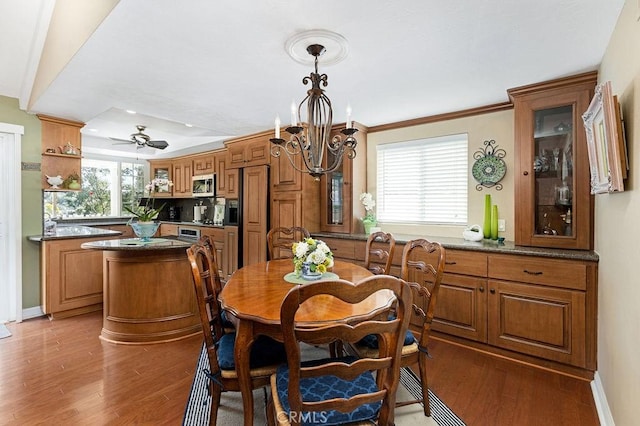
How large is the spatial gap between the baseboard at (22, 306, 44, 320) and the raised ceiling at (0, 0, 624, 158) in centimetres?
222

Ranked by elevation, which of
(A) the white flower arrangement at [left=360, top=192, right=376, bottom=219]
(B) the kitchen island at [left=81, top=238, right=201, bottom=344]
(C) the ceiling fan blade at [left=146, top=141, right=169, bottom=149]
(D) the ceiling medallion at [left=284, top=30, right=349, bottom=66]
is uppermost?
(D) the ceiling medallion at [left=284, top=30, right=349, bottom=66]

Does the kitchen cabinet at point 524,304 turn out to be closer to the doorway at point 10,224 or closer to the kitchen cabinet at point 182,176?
the doorway at point 10,224

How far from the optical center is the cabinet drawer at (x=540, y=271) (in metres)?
2.32

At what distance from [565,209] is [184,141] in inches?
239

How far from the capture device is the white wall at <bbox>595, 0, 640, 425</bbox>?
1410 millimetres

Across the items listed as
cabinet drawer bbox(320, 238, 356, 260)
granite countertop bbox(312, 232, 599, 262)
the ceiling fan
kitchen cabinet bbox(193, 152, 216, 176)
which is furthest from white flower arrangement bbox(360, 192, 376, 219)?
the ceiling fan

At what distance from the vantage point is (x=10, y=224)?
11.3ft

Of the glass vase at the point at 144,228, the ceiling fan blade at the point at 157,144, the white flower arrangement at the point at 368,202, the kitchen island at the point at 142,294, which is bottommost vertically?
the kitchen island at the point at 142,294

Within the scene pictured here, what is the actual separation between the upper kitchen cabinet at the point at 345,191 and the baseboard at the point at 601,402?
8.15 ft

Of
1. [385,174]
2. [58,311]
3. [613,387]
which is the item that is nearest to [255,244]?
[385,174]

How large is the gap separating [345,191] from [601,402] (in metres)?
2.86

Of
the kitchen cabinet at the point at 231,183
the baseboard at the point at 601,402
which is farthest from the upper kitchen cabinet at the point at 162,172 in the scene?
the baseboard at the point at 601,402

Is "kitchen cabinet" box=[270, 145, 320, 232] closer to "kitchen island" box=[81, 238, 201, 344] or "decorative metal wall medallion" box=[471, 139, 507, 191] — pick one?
"kitchen island" box=[81, 238, 201, 344]

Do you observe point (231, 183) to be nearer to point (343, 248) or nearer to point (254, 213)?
point (254, 213)
